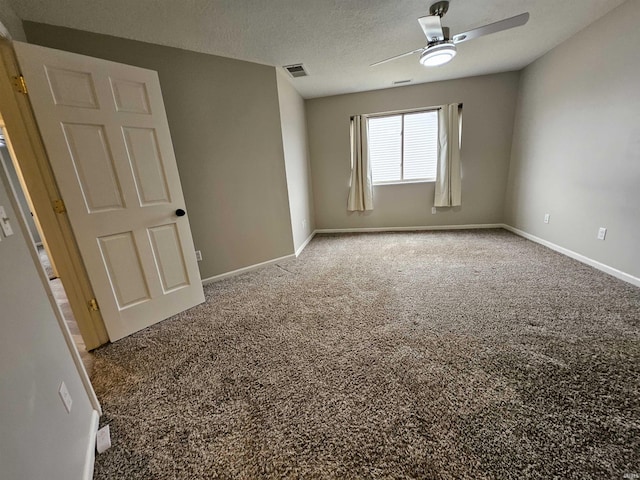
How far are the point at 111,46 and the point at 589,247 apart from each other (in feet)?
16.9

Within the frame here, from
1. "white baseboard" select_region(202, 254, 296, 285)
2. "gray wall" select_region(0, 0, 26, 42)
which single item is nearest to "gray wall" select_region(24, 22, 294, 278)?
"white baseboard" select_region(202, 254, 296, 285)

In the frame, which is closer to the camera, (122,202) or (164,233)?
(122,202)

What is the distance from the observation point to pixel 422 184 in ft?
14.7

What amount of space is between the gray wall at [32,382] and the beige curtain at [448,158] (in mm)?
4793

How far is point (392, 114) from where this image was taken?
4340 millimetres

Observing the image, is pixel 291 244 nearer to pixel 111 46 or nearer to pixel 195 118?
pixel 195 118

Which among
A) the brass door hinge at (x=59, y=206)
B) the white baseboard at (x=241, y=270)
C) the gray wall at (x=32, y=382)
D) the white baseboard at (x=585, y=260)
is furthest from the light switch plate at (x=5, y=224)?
the white baseboard at (x=585, y=260)

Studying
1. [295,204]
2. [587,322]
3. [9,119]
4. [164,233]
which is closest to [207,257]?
[164,233]

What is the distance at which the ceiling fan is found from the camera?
6.47 ft

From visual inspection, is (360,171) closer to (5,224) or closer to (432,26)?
(432,26)

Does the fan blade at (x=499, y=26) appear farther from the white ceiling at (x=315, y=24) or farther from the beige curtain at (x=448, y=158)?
the beige curtain at (x=448, y=158)

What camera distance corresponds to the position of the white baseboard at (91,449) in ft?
3.35

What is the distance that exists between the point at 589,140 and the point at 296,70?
3.43 meters

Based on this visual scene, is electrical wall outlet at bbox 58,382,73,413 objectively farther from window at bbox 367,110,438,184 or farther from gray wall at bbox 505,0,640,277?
window at bbox 367,110,438,184
